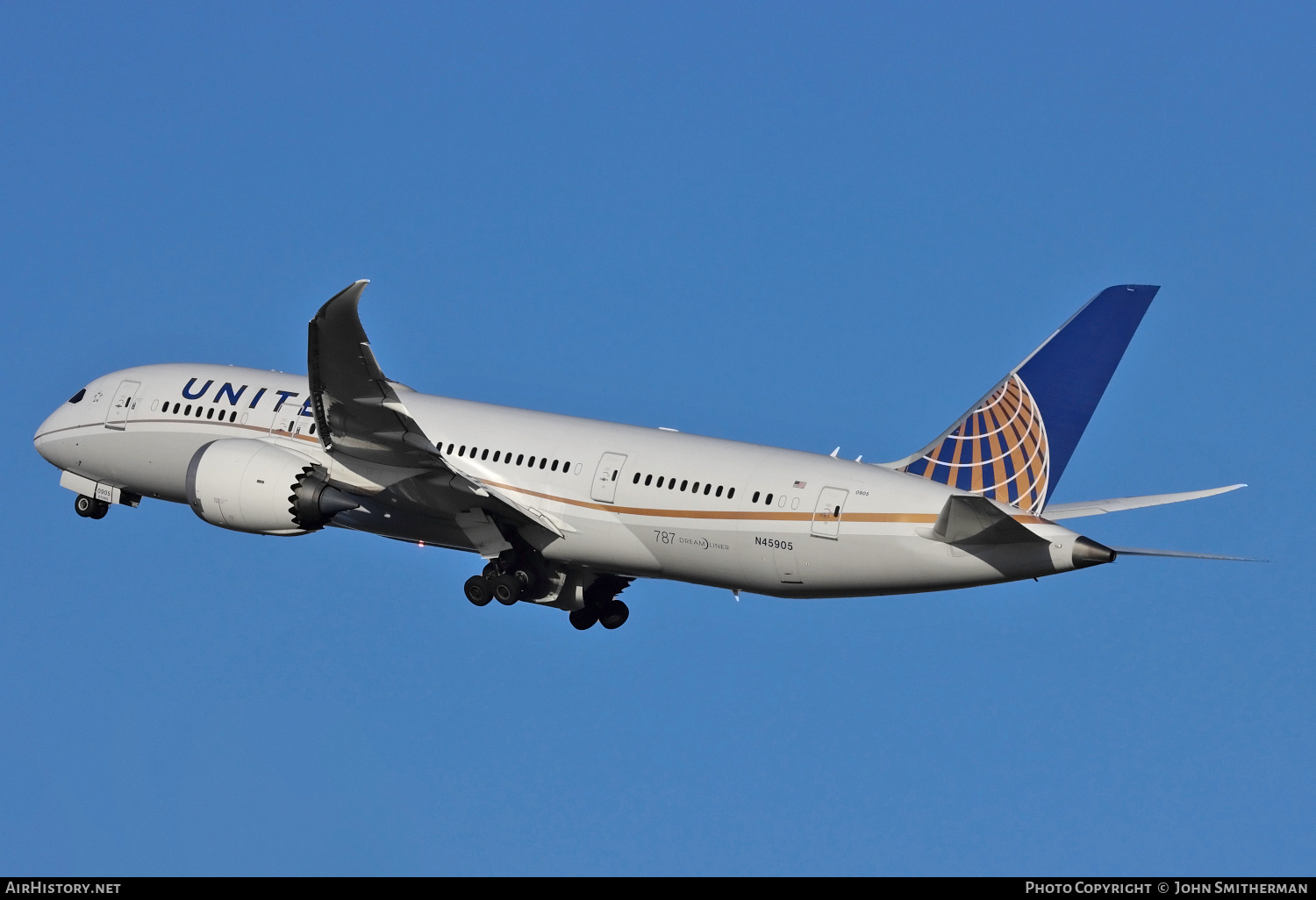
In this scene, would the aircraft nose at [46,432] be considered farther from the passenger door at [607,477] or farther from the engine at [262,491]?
the passenger door at [607,477]

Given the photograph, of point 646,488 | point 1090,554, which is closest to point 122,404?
point 646,488

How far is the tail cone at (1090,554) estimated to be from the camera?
36938 mm

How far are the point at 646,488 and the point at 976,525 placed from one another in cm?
734

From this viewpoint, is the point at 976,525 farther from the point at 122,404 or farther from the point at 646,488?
the point at 122,404

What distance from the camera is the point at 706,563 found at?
4119cm

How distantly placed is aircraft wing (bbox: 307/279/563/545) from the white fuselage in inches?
22.6

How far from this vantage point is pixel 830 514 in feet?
131

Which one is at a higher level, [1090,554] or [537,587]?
[537,587]

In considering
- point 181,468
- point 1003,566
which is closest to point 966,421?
point 1003,566

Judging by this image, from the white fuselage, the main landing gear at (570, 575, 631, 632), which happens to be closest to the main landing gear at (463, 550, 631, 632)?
the main landing gear at (570, 575, 631, 632)

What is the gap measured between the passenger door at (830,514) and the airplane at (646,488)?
39 mm

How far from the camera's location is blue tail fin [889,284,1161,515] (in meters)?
40.8

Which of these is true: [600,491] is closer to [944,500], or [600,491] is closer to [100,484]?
[944,500]

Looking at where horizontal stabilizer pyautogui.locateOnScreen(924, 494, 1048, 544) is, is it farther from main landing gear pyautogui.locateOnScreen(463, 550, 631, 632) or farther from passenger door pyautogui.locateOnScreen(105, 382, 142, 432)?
passenger door pyautogui.locateOnScreen(105, 382, 142, 432)
